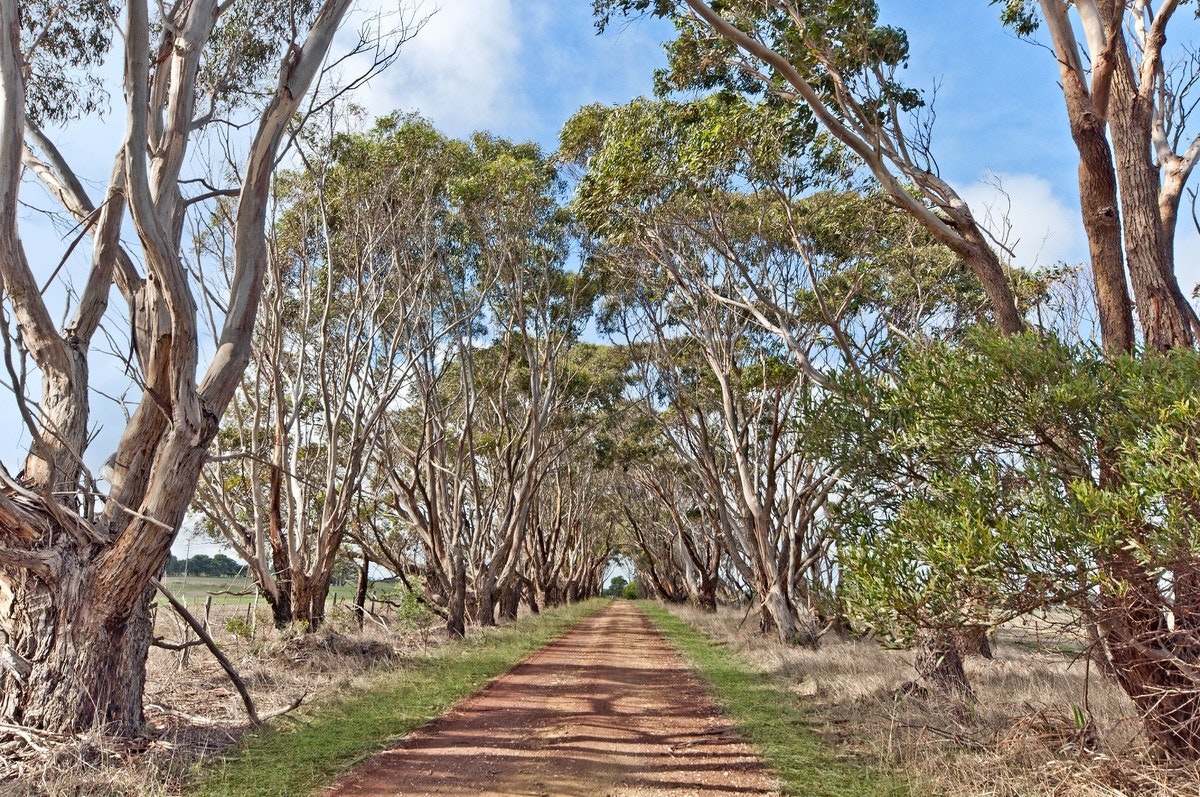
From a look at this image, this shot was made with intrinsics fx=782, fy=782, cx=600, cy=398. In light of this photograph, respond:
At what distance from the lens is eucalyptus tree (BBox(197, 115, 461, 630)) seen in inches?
489

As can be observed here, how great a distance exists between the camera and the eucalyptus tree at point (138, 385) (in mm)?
5531

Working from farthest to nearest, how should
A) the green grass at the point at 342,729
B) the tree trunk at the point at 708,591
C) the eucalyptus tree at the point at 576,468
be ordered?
the tree trunk at the point at 708,591 < the eucalyptus tree at the point at 576,468 < the green grass at the point at 342,729

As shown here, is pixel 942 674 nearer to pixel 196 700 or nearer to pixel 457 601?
pixel 196 700

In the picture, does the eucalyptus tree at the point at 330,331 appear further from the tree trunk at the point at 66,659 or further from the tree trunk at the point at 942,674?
the tree trunk at the point at 942,674

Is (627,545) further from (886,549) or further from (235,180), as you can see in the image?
(886,549)

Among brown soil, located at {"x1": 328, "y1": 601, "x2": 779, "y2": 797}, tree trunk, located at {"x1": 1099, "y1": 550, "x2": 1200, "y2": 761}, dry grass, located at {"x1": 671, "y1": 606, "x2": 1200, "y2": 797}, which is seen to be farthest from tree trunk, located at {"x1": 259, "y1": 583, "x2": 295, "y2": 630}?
tree trunk, located at {"x1": 1099, "y1": 550, "x2": 1200, "y2": 761}

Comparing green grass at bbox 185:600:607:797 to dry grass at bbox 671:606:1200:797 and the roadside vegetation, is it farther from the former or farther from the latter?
dry grass at bbox 671:606:1200:797

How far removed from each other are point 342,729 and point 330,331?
36.0ft

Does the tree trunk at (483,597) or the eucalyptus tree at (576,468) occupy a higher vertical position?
the eucalyptus tree at (576,468)

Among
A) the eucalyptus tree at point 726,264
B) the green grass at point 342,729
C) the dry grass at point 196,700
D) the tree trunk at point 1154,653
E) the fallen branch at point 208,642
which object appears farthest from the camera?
the eucalyptus tree at point 726,264

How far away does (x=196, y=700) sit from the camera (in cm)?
777

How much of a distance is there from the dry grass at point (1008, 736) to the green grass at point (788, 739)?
22cm

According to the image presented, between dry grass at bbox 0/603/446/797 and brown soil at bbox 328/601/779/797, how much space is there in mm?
1396

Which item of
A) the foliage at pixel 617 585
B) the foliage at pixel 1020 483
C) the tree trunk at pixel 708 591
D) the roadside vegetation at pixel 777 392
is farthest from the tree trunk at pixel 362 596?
the foliage at pixel 617 585
